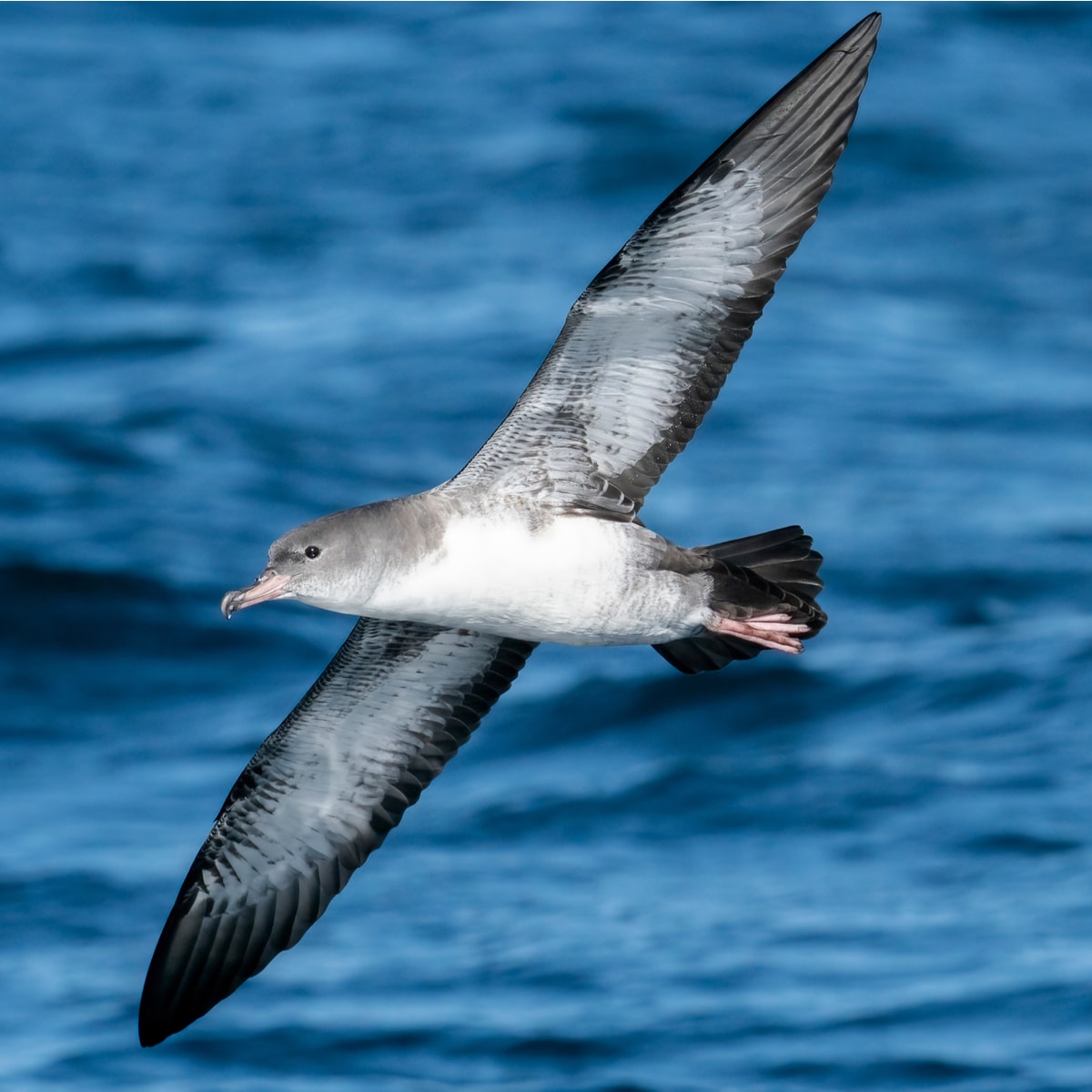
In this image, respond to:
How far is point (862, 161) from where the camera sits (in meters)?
31.1

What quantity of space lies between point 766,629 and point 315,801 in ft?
8.41

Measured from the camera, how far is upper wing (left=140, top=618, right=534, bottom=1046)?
404 inches

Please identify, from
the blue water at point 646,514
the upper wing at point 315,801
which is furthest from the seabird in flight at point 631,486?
the blue water at point 646,514

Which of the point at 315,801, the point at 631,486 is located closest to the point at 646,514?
the point at 315,801

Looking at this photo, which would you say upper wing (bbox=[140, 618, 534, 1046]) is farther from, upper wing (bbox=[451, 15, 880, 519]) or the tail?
upper wing (bbox=[451, 15, 880, 519])

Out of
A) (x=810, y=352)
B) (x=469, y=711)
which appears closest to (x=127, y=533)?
(x=810, y=352)

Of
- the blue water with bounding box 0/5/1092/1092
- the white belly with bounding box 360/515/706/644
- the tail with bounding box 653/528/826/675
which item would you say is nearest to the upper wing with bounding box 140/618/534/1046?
the tail with bounding box 653/528/826/675

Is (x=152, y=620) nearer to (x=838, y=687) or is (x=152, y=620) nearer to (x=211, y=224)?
(x=838, y=687)

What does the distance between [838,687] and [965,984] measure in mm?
4687

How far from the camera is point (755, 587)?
30.5ft

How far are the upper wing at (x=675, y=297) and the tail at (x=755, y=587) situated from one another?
0.53 m

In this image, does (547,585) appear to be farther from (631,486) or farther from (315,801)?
(315,801)

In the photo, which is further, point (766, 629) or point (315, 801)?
point (315, 801)

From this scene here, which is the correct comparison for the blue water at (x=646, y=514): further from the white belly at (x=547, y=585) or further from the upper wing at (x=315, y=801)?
the white belly at (x=547, y=585)
